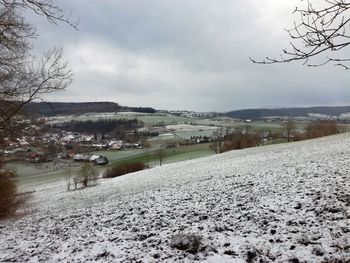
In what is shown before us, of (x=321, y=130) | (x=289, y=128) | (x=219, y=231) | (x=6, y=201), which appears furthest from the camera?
(x=289, y=128)

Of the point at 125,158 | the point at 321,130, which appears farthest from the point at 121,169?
the point at 321,130

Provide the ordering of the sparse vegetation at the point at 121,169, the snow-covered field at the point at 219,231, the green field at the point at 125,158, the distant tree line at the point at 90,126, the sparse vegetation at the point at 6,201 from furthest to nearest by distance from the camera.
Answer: the sparse vegetation at the point at 121,169, the green field at the point at 125,158, the sparse vegetation at the point at 6,201, the distant tree line at the point at 90,126, the snow-covered field at the point at 219,231

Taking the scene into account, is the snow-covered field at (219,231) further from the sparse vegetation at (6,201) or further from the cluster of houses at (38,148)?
the sparse vegetation at (6,201)

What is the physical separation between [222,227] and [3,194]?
765 inches

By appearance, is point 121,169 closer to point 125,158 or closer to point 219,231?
point 125,158

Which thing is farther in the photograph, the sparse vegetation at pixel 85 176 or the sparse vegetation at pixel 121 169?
the sparse vegetation at pixel 121 169

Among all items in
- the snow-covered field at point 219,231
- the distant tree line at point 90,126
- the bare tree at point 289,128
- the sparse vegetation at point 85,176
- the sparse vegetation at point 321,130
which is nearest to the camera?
the snow-covered field at point 219,231

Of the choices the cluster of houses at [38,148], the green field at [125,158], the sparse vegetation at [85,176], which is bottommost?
the green field at [125,158]

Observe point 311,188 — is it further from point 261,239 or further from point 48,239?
point 48,239

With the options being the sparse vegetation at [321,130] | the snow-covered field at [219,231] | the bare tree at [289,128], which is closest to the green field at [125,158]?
the bare tree at [289,128]

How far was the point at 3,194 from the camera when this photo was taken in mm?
24953

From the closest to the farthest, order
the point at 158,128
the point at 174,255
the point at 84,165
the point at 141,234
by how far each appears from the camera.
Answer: the point at 174,255, the point at 141,234, the point at 84,165, the point at 158,128

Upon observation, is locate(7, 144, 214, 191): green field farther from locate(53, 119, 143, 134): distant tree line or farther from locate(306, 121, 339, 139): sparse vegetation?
locate(306, 121, 339, 139): sparse vegetation

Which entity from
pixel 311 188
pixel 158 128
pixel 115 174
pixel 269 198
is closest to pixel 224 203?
pixel 269 198
